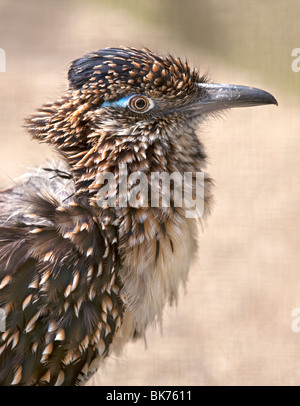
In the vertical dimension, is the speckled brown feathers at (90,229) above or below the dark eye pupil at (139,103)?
below

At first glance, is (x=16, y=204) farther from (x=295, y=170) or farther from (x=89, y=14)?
(x=89, y=14)

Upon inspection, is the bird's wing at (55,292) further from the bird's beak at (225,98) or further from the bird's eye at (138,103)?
the bird's beak at (225,98)

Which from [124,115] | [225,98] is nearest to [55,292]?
[124,115]

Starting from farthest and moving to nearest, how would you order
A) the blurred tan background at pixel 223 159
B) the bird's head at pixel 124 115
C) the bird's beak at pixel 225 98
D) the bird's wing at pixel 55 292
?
the blurred tan background at pixel 223 159
the bird's beak at pixel 225 98
the bird's head at pixel 124 115
the bird's wing at pixel 55 292

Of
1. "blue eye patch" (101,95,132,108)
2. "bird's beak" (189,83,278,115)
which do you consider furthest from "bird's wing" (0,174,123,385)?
"bird's beak" (189,83,278,115)

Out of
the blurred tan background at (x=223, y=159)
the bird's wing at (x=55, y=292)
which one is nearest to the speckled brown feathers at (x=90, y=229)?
the bird's wing at (x=55, y=292)

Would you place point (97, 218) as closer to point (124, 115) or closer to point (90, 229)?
point (90, 229)

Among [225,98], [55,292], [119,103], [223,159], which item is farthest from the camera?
[223,159]
